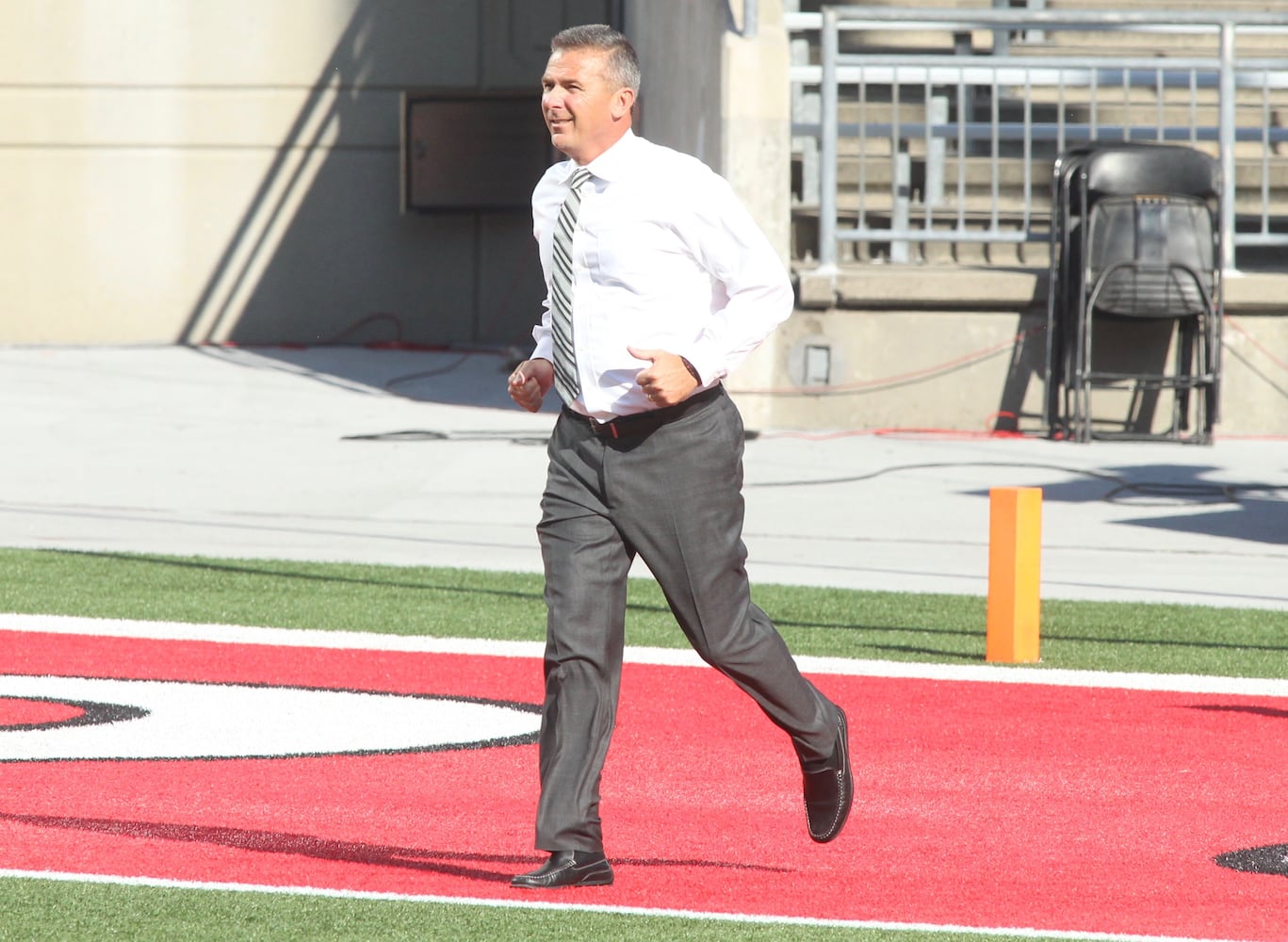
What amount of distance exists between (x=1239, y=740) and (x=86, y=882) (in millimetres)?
3604

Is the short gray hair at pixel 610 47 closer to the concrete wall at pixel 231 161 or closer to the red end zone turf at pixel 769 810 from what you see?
the red end zone turf at pixel 769 810

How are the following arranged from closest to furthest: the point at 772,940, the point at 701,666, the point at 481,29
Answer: the point at 772,940 → the point at 701,666 → the point at 481,29

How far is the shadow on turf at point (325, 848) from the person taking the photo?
4766 mm

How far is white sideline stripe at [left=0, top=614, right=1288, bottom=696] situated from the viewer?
7.48m

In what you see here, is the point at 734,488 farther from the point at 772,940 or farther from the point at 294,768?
the point at 294,768

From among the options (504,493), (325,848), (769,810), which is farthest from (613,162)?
(504,493)

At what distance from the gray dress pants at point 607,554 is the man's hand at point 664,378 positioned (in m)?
0.15

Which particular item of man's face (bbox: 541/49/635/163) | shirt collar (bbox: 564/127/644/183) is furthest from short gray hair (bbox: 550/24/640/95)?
shirt collar (bbox: 564/127/644/183)

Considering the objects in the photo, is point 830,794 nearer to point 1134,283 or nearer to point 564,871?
point 564,871

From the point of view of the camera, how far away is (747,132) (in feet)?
50.2

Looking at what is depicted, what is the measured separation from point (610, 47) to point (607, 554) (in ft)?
3.49

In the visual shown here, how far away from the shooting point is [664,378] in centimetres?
432

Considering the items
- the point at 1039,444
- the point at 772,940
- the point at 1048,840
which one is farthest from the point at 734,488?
the point at 1039,444

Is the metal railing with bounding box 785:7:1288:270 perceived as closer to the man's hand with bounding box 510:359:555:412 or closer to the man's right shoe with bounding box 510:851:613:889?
the man's hand with bounding box 510:359:555:412
